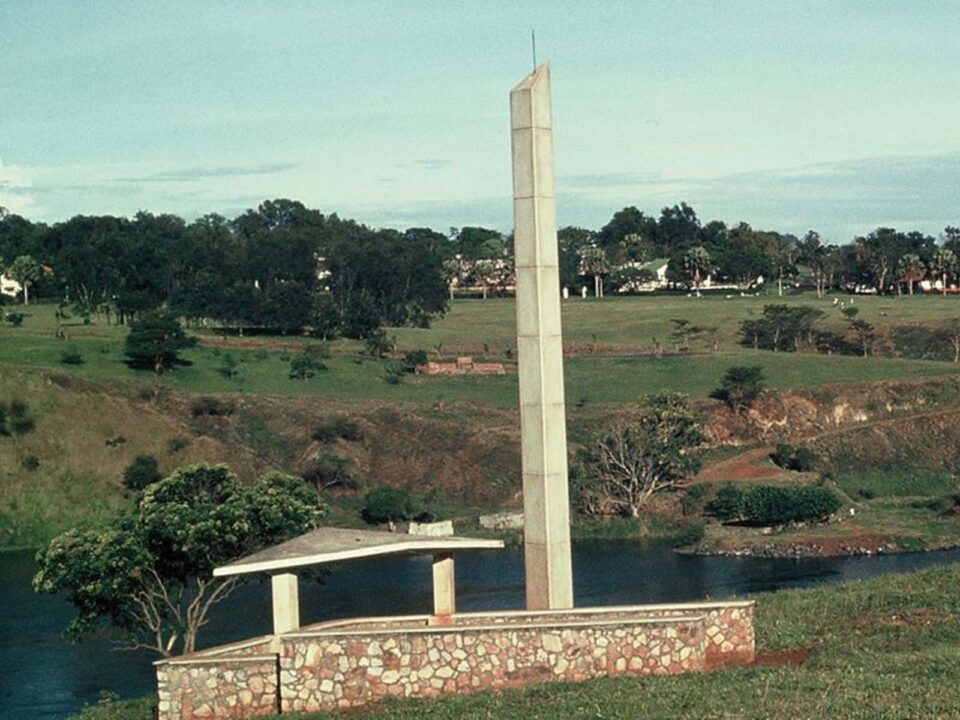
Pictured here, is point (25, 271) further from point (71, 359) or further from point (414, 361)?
point (414, 361)

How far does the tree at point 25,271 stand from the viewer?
160 metres

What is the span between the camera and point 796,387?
11594cm

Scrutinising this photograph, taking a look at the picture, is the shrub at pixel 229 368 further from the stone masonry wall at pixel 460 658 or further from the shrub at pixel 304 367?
the stone masonry wall at pixel 460 658

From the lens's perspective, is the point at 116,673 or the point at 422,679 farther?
the point at 116,673

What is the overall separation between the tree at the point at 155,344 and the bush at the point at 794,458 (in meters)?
41.0

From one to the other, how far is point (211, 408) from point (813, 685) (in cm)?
8753

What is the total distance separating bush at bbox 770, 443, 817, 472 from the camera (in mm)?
104375

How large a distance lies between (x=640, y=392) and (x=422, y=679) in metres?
90.2

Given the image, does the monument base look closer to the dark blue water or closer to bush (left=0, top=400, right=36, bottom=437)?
the dark blue water

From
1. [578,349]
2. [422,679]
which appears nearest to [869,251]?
[578,349]

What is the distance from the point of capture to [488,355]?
130625mm

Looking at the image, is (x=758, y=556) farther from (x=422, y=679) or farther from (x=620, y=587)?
(x=422, y=679)

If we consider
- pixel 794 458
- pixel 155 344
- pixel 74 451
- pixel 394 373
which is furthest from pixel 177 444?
pixel 794 458

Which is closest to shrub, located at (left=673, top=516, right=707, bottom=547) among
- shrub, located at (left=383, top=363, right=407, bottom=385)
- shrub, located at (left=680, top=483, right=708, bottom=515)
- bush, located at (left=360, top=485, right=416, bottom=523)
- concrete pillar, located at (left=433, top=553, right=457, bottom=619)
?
shrub, located at (left=680, top=483, right=708, bottom=515)
